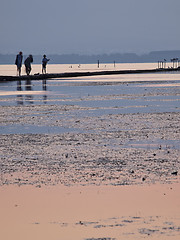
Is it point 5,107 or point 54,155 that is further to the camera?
point 5,107

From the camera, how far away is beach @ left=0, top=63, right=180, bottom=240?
28.3 ft

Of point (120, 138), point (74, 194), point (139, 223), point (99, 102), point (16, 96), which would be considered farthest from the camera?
point (16, 96)

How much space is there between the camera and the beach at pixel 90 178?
339 inches

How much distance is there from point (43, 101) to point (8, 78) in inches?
1154

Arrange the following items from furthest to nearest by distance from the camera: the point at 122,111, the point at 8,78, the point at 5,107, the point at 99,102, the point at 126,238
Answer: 1. the point at 8,78
2. the point at 99,102
3. the point at 5,107
4. the point at 122,111
5. the point at 126,238

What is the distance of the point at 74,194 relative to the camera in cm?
1066

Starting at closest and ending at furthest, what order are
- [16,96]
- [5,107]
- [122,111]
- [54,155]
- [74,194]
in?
1. [74,194]
2. [54,155]
3. [122,111]
4. [5,107]
5. [16,96]

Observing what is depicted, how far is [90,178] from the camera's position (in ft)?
39.4

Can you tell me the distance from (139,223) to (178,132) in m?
10.0

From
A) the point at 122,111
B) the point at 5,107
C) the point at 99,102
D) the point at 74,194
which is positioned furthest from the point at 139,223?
the point at 99,102

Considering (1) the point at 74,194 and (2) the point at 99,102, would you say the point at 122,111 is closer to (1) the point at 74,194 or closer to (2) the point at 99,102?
(2) the point at 99,102

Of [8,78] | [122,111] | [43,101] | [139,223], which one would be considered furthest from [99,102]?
[8,78]

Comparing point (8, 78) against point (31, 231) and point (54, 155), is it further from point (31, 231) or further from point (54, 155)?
point (31, 231)

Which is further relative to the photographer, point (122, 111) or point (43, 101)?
point (43, 101)
